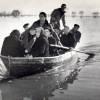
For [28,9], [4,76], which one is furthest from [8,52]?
[28,9]

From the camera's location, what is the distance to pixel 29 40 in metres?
10.5

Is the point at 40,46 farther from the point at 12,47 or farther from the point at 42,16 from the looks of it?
the point at 42,16

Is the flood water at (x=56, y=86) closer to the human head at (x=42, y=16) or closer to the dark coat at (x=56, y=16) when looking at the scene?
the human head at (x=42, y=16)

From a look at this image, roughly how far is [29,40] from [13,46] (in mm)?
483

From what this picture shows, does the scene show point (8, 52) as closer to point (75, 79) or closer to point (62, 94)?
point (75, 79)

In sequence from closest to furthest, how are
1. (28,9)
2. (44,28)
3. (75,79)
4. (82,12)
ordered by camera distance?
(75,79) < (44,28) < (28,9) < (82,12)

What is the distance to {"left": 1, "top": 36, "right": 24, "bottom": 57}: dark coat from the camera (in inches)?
399

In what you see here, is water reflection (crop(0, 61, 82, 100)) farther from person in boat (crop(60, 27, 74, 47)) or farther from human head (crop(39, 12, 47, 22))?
person in boat (crop(60, 27, 74, 47))

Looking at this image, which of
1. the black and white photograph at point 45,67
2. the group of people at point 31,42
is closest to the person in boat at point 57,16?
the black and white photograph at point 45,67

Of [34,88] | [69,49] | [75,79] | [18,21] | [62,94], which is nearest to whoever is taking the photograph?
[62,94]

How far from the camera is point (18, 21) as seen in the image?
27484mm

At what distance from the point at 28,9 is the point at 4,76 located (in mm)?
8545

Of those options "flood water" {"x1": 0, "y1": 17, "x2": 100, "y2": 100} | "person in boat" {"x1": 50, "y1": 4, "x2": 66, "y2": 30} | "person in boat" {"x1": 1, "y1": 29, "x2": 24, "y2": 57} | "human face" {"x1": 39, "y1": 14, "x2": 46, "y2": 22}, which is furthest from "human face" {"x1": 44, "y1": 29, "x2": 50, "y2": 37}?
"person in boat" {"x1": 50, "y1": 4, "x2": 66, "y2": 30}

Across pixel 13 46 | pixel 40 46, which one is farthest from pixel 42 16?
pixel 13 46
